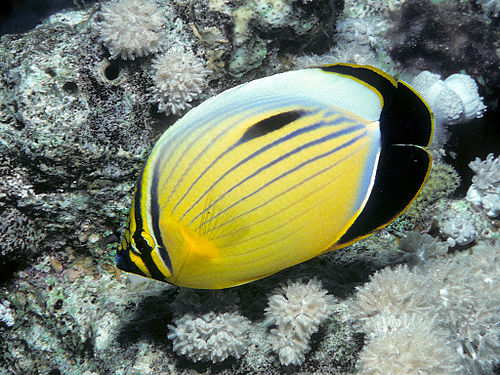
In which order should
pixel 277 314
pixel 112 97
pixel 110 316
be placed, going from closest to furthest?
pixel 277 314 < pixel 112 97 < pixel 110 316

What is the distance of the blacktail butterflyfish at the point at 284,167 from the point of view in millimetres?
1503

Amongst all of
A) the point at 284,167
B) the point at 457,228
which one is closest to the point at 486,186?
the point at 457,228

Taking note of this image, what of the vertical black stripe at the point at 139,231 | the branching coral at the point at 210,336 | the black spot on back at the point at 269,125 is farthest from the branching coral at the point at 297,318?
the black spot on back at the point at 269,125

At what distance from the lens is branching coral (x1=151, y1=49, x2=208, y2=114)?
2197 millimetres

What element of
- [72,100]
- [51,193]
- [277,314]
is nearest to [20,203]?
[51,193]

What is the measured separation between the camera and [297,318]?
2.02 metres

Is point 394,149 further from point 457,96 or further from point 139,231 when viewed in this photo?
point 457,96

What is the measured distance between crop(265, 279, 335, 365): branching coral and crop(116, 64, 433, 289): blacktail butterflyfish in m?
0.60

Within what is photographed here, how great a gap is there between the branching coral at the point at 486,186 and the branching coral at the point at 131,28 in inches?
104

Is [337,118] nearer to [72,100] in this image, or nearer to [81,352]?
[72,100]

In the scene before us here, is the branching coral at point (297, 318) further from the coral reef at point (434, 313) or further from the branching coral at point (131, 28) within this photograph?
the branching coral at point (131, 28)

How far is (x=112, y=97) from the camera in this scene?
2268 mm

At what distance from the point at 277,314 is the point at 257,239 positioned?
0.73 m

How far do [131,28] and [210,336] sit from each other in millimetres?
1902
